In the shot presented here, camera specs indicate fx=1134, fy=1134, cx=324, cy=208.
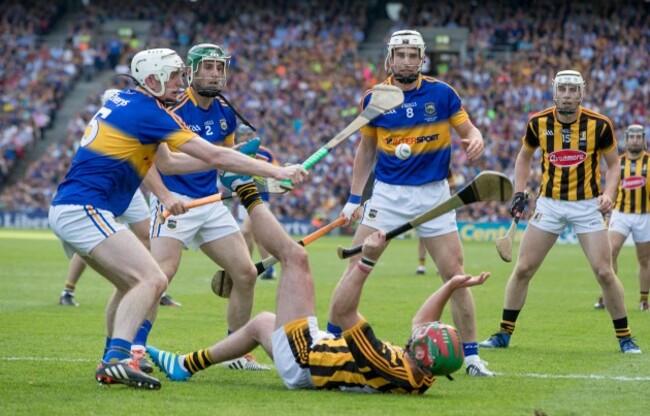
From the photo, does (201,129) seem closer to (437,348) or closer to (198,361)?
(198,361)

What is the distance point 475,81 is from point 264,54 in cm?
865

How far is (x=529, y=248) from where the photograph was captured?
10891 mm

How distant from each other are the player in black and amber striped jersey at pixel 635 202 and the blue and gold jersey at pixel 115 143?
9498mm

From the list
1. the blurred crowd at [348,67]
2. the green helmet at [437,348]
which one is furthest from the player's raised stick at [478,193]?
the blurred crowd at [348,67]

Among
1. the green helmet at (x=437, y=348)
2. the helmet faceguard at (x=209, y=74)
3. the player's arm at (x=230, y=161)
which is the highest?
the helmet faceguard at (x=209, y=74)

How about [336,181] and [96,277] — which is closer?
[96,277]

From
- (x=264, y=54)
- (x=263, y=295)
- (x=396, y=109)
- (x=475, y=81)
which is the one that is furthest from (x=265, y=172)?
(x=264, y=54)

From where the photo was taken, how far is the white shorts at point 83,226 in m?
7.91

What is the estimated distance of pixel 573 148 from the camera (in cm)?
1081

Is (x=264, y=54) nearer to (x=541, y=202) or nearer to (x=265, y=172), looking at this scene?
(x=541, y=202)

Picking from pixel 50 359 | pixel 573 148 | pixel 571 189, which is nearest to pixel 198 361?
pixel 50 359

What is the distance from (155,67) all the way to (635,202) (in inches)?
389

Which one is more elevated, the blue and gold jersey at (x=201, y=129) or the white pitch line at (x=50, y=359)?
the blue and gold jersey at (x=201, y=129)

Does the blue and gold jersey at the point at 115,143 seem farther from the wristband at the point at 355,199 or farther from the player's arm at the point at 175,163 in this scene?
the wristband at the point at 355,199
